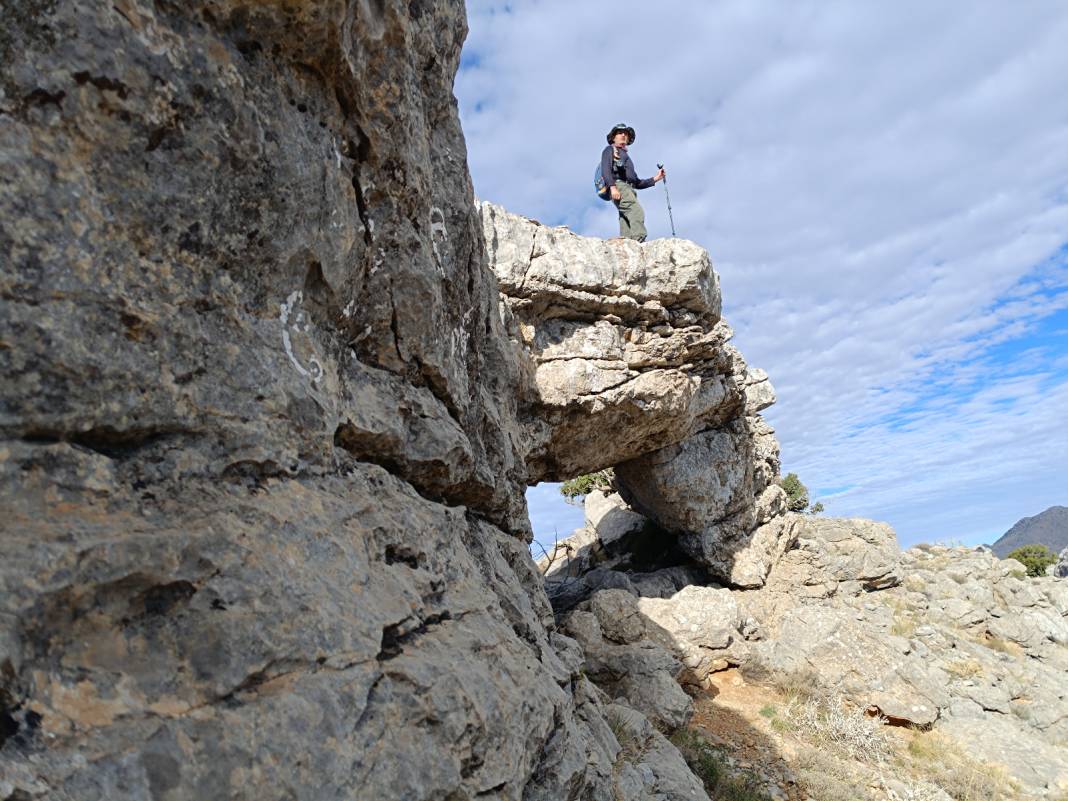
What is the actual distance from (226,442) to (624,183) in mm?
13518

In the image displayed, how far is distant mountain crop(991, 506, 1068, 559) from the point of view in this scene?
13238cm

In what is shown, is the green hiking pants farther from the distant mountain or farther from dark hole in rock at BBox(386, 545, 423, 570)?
the distant mountain

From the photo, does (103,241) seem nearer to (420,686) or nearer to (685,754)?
(420,686)

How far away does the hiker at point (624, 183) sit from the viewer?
1505 centimetres

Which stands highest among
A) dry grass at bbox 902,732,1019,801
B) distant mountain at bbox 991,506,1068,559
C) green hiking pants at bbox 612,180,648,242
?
green hiking pants at bbox 612,180,648,242

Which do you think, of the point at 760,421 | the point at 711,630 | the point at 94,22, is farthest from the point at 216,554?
the point at 760,421

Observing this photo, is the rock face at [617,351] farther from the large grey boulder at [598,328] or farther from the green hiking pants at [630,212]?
the green hiking pants at [630,212]

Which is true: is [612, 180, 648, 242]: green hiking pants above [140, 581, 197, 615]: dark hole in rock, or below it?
above

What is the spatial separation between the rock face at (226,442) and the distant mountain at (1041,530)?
162748mm

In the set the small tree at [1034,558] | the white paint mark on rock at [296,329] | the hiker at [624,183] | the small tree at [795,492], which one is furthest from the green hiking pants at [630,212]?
the small tree at [1034,558]

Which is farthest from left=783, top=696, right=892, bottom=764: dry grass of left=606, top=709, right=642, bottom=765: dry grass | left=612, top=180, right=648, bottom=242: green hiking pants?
left=612, top=180, right=648, bottom=242: green hiking pants

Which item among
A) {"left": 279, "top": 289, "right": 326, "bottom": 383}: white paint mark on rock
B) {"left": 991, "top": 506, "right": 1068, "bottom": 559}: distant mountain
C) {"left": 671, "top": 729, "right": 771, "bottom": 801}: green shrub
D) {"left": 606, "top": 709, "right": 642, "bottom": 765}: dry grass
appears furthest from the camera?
{"left": 991, "top": 506, "right": 1068, "bottom": 559}: distant mountain

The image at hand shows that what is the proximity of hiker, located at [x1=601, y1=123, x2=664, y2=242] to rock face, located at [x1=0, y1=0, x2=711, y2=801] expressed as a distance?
1033 centimetres

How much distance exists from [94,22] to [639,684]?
11827 mm
